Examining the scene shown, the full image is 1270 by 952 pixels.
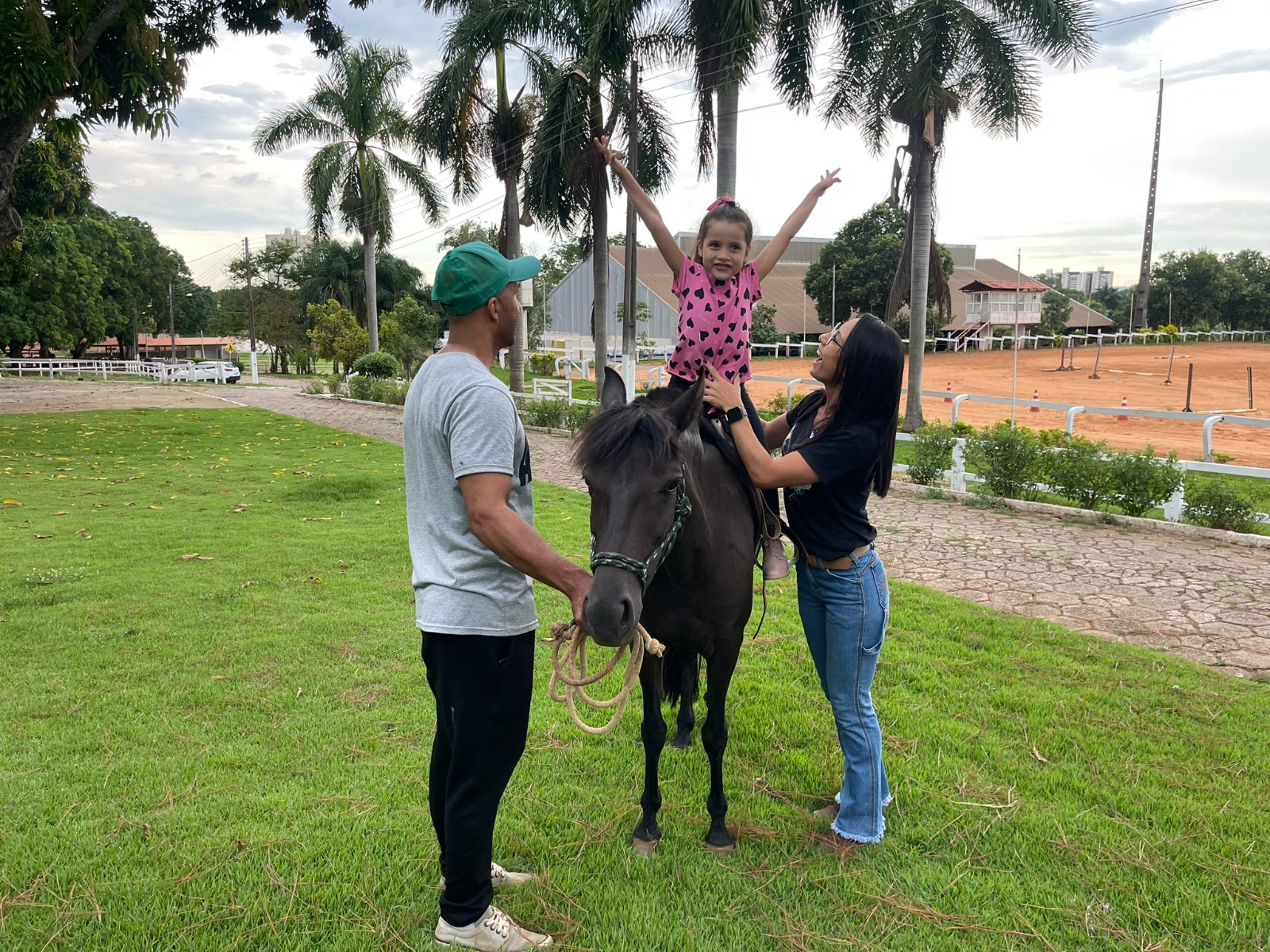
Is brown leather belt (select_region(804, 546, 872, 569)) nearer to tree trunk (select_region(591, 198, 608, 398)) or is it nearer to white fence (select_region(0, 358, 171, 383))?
tree trunk (select_region(591, 198, 608, 398))

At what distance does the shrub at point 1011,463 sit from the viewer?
11008 mm

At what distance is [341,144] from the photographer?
29.9m

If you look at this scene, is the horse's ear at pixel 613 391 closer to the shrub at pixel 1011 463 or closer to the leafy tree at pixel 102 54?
the shrub at pixel 1011 463

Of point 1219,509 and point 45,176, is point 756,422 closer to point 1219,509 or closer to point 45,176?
point 1219,509

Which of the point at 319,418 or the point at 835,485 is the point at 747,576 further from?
the point at 319,418

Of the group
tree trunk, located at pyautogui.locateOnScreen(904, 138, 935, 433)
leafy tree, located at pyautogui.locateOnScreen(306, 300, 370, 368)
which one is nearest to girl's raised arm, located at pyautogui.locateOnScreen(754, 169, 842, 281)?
tree trunk, located at pyautogui.locateOnScreen(904, 138, 935, 433)

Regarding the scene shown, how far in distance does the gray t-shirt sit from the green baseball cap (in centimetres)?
16

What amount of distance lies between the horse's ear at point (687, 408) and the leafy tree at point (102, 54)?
45.9ft

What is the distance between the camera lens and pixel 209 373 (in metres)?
44.1

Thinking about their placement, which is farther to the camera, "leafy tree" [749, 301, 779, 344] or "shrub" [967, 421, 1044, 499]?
"leafy tree" [749, 301, 779, 344]

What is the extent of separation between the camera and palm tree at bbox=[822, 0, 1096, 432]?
14.6 metres

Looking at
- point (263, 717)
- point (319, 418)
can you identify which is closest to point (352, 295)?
point (319, 418)

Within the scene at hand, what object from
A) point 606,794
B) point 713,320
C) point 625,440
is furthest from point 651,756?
point 713,320

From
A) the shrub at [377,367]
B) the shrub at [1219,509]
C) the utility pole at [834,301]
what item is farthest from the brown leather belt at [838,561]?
the utility pole at [834,301]
